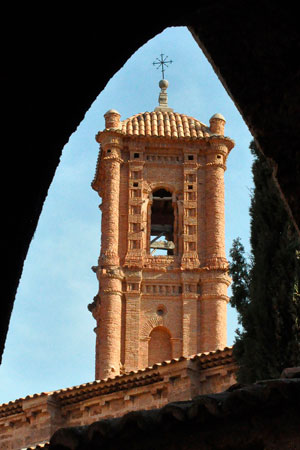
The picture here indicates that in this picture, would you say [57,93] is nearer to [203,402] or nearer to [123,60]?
[123,60]

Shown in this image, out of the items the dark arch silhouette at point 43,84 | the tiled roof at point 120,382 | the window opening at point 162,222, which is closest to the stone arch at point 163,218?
the window opening at point 162,222

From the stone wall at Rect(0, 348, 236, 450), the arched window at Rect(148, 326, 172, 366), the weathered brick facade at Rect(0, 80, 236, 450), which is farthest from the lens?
the weathered brick facade at Rect(0, 80, 236, 450)

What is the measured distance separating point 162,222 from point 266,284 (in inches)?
783

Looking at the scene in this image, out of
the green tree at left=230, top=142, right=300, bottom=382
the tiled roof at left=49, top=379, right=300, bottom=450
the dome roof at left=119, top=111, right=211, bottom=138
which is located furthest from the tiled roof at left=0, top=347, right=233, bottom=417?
the dome roof at left=119, top=111, right=211, bottom=138

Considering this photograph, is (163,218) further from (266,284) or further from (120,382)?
(266,284)

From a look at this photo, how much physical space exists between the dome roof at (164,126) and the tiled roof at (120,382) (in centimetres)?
1279

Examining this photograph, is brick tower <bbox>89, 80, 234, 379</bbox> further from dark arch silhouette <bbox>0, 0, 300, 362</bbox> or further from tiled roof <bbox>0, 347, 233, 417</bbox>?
dark arch silhouette <bbox>0, 0, 300, 362</bbox>

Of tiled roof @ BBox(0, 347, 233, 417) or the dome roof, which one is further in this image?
the dome roof

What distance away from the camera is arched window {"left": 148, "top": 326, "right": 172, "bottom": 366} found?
92.8ft

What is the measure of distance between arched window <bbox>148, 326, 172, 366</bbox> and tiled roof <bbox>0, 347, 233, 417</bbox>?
8756mm

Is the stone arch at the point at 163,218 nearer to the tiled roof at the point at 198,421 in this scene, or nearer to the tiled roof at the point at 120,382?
the tiled roof at the point at 120,382

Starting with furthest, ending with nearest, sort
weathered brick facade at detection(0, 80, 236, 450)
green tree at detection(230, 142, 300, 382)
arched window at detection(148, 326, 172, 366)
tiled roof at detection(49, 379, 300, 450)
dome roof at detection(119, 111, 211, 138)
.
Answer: dome roof at detection(119, 111, 211, 138), weathered brick facade at detection(0, 80, 236, 450), arched window at detection(148, 326, 172, 366), green tree at detection(230, 142, 300, 382), tiled roof at detection(49, 379, 300, 450)

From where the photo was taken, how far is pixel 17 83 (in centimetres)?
135

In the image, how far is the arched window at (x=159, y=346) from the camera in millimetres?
28294
